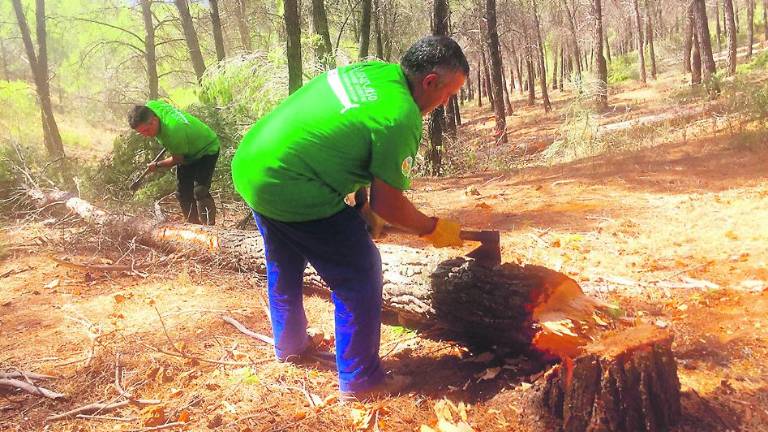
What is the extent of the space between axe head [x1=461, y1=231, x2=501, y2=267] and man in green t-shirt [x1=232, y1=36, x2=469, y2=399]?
0.98ft

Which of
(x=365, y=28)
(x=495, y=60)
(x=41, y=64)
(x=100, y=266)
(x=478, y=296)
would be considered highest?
(x=41, y=64)

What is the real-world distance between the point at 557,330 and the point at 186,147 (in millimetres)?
4366

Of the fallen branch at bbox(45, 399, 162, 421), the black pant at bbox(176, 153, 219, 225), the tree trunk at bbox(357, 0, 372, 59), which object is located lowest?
the fallen branch at bbox(45, 399, 162, 421)

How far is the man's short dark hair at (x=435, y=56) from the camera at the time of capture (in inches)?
85.2

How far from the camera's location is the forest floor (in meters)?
2.41

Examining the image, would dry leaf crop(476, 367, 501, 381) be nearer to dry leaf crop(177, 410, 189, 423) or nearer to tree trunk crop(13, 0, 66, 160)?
dry leaf crop(177, 410, 189, 423)

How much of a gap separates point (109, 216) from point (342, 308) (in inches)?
172

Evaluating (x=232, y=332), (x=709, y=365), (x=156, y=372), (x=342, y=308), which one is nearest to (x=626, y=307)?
(x=709, y=365)

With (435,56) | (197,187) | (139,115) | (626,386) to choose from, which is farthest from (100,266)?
(626,386)

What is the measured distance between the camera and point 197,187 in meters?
5.62

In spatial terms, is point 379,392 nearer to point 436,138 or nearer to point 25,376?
point 25,376

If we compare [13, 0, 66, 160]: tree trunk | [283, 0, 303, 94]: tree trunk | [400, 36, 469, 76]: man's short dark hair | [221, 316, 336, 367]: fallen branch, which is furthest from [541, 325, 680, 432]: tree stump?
[13, 0, 66, 160]: tree trunk

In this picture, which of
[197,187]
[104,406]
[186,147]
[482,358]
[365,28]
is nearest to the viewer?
[104,406]

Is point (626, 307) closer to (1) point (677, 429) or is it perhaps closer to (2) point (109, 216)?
(1) point (677, 429)
